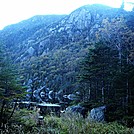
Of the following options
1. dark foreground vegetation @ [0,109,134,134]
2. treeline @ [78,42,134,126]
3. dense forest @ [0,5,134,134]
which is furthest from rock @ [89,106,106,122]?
dark foreground vegetation @ [0,109,134,134]

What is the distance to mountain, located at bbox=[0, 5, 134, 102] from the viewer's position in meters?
27.0

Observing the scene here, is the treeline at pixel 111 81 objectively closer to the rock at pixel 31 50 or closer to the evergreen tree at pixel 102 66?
the evergreen tree at pixel 102 66

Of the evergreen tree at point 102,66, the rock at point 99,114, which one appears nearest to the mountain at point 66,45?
the evergreen tree at point 102,66

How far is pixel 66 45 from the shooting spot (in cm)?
5038

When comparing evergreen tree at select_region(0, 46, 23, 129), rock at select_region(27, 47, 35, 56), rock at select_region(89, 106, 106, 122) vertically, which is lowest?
rock at select_region(27, 47, 35, 56)

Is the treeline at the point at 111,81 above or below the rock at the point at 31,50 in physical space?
above

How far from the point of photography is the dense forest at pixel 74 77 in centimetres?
1007

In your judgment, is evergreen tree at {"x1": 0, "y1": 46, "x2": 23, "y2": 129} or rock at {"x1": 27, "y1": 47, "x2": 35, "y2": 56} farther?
rock at {"x1": 27, "y1": 47, "x2": 35, "y2": 56}

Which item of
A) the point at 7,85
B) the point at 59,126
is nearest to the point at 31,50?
the point at 7,85

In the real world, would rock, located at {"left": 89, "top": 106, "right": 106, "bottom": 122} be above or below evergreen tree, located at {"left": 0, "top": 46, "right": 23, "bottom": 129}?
below

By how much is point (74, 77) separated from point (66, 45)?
1792 cm

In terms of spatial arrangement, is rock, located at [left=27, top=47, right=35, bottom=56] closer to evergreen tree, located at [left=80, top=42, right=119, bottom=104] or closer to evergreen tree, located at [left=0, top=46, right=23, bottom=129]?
evergreen tree, located at [left=80, top=42, right=119, bottom=104]

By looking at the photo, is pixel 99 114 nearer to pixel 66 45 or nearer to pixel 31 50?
pixel 66 45

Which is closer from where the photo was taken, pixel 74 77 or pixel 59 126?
pixel 59 126
